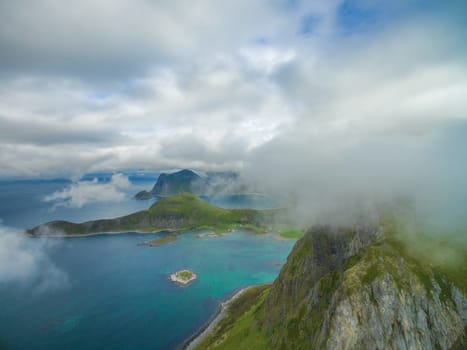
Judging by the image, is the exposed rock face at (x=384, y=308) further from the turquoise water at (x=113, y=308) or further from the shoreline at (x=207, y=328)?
the turquoise water at (x=113, y=308)

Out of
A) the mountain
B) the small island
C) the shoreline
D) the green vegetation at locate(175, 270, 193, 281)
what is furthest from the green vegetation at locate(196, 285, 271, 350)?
the green vegetation at locate(175, 270, 193, 281)

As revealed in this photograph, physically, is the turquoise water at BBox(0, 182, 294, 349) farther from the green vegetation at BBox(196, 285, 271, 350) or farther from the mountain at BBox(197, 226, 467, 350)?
the mountain at BBox(197, 226, 467, 350)

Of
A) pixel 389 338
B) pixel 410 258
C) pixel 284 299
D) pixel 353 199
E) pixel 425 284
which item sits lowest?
pixel 284 299

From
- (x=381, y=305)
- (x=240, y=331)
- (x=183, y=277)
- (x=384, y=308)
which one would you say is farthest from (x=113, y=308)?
(x=384, y=308)

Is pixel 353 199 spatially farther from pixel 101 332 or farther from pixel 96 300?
pixel 96 300

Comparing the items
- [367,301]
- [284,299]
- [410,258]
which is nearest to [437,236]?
[410,258]

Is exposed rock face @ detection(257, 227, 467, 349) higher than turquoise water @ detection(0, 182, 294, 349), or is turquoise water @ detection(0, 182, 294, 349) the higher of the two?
exposed rock face @ detection(257, 227, 467, 349)
